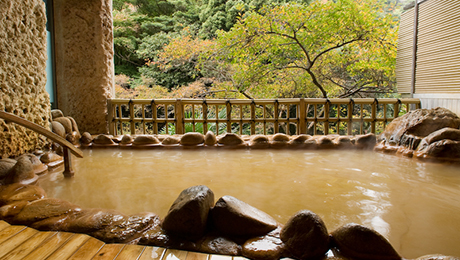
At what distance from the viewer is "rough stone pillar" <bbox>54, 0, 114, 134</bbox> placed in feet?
16.7

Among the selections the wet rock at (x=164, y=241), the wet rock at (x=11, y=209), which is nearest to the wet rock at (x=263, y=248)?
the wet rock at (x=164, y=241)

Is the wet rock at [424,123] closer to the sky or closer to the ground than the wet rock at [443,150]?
closer to the sky

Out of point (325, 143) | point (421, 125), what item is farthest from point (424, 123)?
point (325, 143)

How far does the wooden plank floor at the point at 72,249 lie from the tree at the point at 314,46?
623 centimetres

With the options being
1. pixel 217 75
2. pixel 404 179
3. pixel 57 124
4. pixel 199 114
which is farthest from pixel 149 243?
pixel 217 75

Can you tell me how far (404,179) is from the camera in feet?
8.30

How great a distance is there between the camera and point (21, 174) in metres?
2.40

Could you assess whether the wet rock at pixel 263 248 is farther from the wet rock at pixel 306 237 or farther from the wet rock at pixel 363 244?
the wet rock at pixel 363 244

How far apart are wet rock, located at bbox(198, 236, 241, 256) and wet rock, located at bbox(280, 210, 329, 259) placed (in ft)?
0.82

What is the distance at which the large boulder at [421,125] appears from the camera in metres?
3.58

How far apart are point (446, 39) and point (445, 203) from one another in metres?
3.85

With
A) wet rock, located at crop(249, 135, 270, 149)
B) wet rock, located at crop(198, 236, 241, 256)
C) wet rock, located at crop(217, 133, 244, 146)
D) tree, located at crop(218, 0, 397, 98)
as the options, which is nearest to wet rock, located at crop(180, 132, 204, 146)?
wet rock, located at crop(217, 133, 244, 146)

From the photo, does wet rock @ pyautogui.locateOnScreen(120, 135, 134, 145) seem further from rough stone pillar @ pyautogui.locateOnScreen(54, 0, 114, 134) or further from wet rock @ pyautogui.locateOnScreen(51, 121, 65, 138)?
rough stone pillar @ pyautogui.locateOnScreen(54, 0, 114, 134)

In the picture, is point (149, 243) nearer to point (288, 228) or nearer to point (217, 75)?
point (288, 228)
